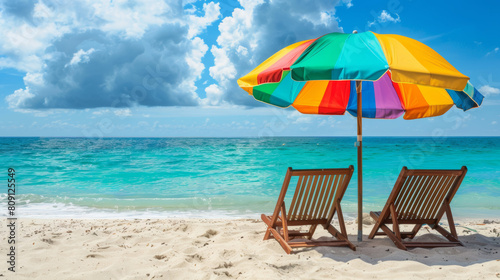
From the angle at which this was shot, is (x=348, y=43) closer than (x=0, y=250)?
Yes

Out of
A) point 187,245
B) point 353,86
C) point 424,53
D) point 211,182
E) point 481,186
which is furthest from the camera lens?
point 211,182

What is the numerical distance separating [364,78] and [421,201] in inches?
76.2

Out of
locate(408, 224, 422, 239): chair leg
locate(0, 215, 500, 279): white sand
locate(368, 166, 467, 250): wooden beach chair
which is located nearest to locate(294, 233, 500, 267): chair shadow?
locate(0, 215, 500, 279): white sand

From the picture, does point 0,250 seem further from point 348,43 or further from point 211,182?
point 211,182

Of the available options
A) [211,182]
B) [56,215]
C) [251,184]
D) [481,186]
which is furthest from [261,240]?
[481,186]

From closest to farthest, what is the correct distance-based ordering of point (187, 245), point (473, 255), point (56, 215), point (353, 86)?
point (473, 255), point (187, 245), point (353, 86), point (56, 215)

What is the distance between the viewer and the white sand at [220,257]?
3127 millimetres

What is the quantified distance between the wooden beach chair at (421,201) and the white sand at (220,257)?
0.58 ft

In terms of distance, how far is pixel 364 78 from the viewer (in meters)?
A: 2.78

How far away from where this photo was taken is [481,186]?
37.6 ft

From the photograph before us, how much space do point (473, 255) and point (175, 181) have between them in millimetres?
10351

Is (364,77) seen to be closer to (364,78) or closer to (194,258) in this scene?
(364,78)

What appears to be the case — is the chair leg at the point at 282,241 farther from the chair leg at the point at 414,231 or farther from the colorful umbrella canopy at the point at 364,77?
the chair leg at the point at 414,231

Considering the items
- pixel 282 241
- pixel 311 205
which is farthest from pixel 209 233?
pixel 311 205
